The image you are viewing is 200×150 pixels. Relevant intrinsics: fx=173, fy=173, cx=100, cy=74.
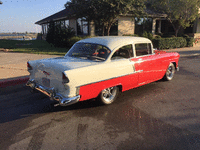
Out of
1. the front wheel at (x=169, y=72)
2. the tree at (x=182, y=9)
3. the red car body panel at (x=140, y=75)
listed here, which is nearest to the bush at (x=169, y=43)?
the tree at (x=182, y=9)

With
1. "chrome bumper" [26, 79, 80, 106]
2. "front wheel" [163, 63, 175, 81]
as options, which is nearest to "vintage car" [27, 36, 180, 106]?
"chrome bumper" [26, 79, 80, 106]

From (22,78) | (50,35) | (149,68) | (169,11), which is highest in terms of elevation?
(169,11)

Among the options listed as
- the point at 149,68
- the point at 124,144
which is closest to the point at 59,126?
the point at 124,144

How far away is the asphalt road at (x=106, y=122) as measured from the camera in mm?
2939

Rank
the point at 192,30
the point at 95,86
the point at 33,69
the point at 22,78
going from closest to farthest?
the point at 95,86 < the point at 33,69 < the point at 22,78 < the point at 192,30

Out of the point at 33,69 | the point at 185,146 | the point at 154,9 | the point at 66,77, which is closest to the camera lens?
the point at 185,146

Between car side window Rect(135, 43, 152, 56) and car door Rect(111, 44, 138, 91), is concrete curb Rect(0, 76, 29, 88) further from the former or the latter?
car side window Rect(135, 43, 152, 56)

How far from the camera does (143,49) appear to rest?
203 inches

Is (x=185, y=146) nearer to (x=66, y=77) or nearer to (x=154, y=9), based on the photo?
(x=66, y=77)

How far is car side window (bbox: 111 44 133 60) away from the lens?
4463 mm

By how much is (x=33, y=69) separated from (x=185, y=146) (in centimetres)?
370

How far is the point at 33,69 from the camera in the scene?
4.37m

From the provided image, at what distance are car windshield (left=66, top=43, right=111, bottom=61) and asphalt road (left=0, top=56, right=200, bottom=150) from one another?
1214 mm

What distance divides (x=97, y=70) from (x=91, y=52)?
831 mm
